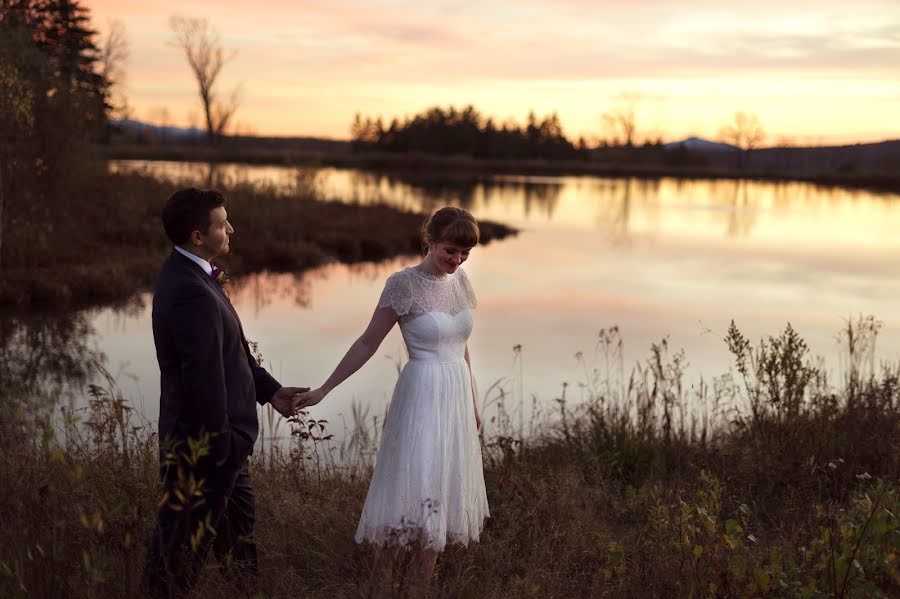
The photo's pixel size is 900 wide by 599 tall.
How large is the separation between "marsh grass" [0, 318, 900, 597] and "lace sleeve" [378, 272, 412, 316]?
1135 millimetres

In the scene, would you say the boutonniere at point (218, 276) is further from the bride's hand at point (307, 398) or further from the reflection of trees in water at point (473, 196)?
the reflection of trees in water at point (473, 196)

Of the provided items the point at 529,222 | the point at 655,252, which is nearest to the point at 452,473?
the point at 655,252

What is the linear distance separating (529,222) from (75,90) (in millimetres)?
22607

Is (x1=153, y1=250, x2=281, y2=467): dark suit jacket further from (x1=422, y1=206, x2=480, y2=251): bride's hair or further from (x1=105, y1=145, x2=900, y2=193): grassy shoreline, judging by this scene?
(x1=105, y1=145, x2=900, y2=193): grassy shoreline

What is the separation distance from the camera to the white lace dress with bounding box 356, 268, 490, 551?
3562 millimetres

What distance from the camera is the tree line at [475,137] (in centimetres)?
9656

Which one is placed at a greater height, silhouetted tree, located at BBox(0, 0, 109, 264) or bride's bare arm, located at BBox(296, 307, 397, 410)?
silhouetted tree, located at BBox(0, 0, 109, 264)

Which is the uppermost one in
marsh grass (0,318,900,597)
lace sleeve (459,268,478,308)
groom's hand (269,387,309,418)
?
lace sleeve (459,268,478,308)

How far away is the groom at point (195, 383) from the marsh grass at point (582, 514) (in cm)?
21

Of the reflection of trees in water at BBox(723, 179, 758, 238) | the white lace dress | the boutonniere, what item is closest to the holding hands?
the white lace dress

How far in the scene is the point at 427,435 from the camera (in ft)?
11.7

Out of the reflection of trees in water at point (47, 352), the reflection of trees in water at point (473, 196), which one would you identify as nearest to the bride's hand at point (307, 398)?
the reflection of trees in water at point (47, 352)

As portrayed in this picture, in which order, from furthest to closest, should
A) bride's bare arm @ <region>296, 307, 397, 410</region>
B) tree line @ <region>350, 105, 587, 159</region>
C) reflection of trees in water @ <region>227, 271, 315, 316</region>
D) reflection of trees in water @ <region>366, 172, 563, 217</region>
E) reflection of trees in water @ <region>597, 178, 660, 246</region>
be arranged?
1. tree line @ <region>350, 105, 587, 159</region>
2. reflection of trees in water @ <region>366, 172, 563, 217</region>
3. reflection of trees in water @ <region>597, 178, 660, 246</region>
4. reflection of trees in water @ <region>227, 271, 315, 316</region>
5. bride's bare arm @ <region>296, 307, 397, 410</region>

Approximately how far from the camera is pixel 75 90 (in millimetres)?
17625
